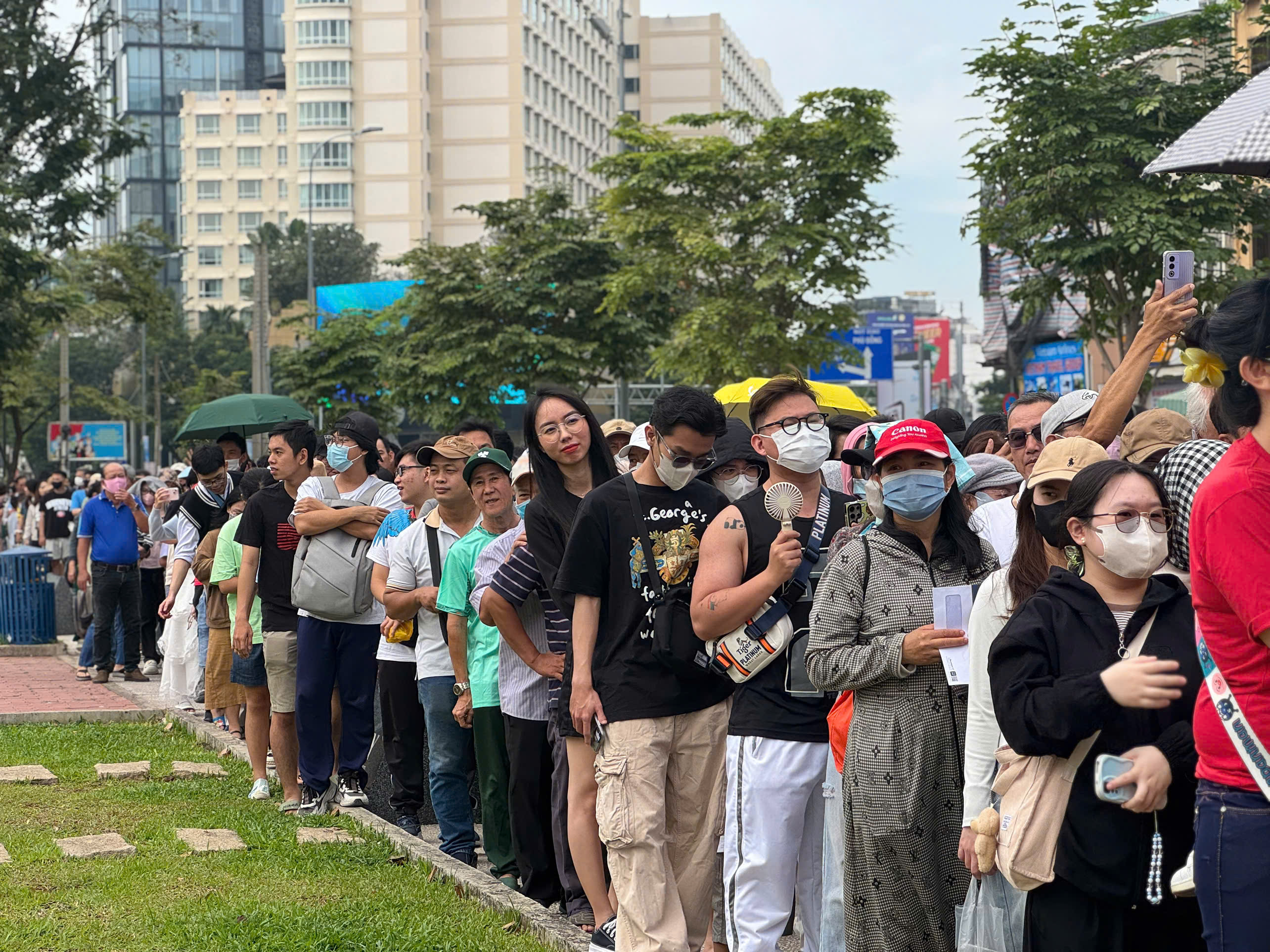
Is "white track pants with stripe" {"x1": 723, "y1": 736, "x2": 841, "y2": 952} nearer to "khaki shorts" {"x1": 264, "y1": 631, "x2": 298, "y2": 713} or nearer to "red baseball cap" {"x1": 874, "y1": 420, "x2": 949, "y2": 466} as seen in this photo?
"red baseball cap" {"x1": 874, "y1": 420, "x2": 949, "y2": 466}

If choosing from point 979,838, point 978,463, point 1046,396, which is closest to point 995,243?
point 1046,396

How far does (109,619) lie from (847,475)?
32.6 feet

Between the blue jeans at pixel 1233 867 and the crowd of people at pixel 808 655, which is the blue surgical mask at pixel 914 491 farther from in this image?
the blue jeans at pixel 1233 867

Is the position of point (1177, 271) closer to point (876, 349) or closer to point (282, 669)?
point (282, 669)

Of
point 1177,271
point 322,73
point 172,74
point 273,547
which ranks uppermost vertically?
point 172,74

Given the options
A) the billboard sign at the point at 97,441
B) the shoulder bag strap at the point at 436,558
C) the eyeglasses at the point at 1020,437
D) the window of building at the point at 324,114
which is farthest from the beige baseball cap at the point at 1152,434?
the window of building at the point at 324,114

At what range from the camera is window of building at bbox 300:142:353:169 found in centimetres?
10356

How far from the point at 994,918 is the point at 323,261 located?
93293 millimetres

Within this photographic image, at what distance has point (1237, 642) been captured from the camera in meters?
2.91

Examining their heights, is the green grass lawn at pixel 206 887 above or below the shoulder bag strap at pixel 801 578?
below

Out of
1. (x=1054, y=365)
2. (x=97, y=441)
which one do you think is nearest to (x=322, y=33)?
(x=97, y=441)

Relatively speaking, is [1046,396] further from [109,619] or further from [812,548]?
[109,619]

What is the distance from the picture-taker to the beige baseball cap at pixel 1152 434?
5.02 metres

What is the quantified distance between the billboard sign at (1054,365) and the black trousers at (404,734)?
37996mm
